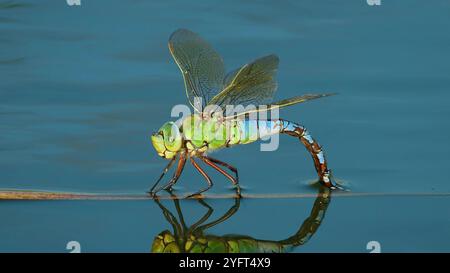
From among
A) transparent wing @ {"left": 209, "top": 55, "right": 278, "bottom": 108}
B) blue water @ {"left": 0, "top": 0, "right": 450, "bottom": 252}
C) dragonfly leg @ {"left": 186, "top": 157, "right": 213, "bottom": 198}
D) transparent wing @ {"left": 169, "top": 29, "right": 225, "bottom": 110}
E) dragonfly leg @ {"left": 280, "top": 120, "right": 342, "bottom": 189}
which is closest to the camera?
blue water @ {"left": 0, "top": 0, "right": 450, "bottom": 252}

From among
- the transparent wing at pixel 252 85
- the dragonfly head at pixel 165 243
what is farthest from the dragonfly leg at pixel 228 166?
the dragonfly head at pixel 165 243

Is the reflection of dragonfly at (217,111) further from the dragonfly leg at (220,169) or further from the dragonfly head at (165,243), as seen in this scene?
the dragonfly head at (165,243)

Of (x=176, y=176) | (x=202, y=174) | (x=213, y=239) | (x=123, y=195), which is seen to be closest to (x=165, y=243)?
(x=213, y=239)

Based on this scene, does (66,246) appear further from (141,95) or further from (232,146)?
(141,95)

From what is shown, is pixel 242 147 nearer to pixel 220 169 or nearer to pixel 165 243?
pixel 220 169

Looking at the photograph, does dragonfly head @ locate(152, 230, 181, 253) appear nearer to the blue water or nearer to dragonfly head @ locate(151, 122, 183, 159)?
the blue water

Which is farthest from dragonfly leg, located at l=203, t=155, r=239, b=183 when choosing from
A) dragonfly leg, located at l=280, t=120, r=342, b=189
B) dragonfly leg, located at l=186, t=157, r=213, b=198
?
dragonfly leg, located at l=280, t=120, r=342, b=189
